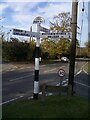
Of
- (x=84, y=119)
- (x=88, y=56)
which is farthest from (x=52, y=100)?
(x=88, y=56)

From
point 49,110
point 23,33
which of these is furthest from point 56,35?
point 49,110

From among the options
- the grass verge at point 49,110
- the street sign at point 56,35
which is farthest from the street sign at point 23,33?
the grass verge at point 49,110

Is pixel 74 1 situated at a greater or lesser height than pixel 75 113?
greater

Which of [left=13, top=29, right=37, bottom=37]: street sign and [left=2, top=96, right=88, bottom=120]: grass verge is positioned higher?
[left=13, top=29, right=37, bottom=37]: street sign

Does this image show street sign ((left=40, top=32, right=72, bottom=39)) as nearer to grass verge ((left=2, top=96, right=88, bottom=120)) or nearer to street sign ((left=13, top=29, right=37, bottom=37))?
street sign ((left=13, top=29, right=37, bottom=37))

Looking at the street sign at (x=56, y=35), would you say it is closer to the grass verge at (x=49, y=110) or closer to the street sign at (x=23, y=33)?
the street sign at (x=23, y=33)

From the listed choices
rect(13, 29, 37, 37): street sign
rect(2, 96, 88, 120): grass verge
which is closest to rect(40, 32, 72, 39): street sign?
rect(13, 29, 37, 37): street sign

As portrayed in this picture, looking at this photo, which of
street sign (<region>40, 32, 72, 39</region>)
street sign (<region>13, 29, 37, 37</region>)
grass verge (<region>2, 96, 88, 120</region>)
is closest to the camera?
grass verge (<region>2, 96, 88, 120</region>)

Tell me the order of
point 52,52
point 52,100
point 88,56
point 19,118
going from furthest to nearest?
point 88,56 < point 52,52 < point 52,100 < point 19,118

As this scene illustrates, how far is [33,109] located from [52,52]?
7862cm

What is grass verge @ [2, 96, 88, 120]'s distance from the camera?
1102cm

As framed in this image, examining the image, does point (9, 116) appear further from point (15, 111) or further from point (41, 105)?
point (41, 105)

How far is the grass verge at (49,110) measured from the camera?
1102 cm

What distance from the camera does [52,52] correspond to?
298ft
